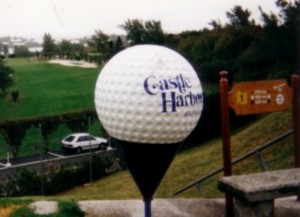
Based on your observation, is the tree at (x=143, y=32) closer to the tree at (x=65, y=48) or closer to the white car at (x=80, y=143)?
the white car at (x=80, y=143)

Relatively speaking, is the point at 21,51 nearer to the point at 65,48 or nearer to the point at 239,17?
the point at 65,48

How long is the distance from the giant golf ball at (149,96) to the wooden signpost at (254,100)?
71.8 inches

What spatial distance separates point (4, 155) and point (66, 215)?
19761mm

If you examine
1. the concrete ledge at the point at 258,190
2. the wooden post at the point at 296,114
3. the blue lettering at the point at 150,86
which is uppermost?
the blue lettering at the point at 150,86

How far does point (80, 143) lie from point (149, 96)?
2200cm

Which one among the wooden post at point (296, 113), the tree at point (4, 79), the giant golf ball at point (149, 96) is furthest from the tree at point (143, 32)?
the giant golf ball at point (149, 96)

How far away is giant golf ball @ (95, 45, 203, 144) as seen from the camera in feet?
14.5

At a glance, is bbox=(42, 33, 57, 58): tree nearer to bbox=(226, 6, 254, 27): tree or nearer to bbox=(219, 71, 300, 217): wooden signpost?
bbox=(226, 6, 254, 27): tree

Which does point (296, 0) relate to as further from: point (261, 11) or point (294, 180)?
point (294, 180)

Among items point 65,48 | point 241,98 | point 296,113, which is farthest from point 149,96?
point 65,48

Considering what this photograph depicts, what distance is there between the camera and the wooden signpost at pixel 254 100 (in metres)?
6.56

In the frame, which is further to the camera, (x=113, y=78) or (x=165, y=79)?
(x=113, y=78)

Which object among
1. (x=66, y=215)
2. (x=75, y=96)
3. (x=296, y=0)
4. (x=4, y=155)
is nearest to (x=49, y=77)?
(x=75, y=96)

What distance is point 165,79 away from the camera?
14.4 feet
